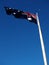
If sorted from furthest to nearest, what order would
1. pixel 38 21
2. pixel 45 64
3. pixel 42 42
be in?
1. pixel 38 21
2. pixel 42 42
3. pixel 45 64

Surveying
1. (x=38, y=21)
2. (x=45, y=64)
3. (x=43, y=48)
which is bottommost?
(x=45, y=64)

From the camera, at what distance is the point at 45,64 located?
1673 centimetres

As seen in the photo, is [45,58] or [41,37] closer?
[45,58]

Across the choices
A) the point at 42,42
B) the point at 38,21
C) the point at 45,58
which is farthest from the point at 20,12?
the point at 45,58

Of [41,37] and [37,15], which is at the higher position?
[37,15]

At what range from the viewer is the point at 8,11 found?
18734 millimetres

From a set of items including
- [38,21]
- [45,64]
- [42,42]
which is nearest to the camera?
[45,64]

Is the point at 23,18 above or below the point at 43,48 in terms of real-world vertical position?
above

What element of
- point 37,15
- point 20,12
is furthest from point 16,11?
point 37,15

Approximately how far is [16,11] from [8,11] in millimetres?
671

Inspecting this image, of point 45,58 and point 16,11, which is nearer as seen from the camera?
point 45,58

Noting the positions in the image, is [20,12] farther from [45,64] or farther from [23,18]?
[45,64]

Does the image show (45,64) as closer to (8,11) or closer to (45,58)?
(45,58)

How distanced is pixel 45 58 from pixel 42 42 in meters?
1.36
